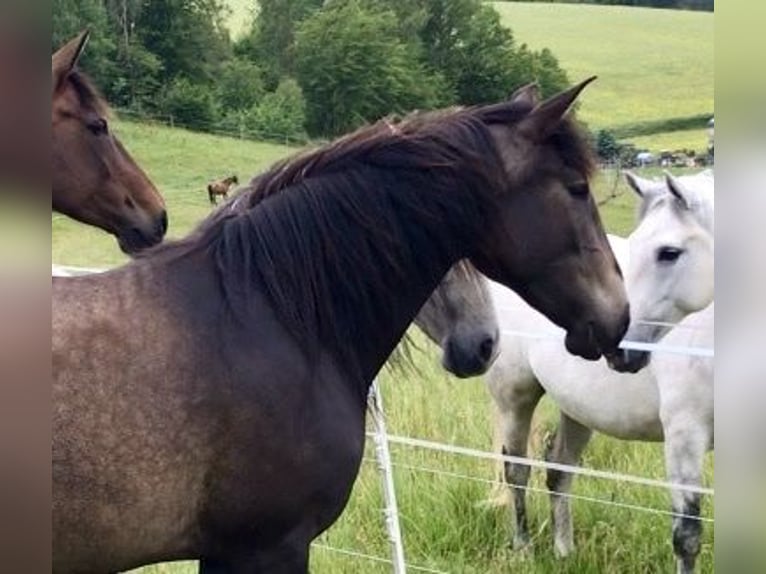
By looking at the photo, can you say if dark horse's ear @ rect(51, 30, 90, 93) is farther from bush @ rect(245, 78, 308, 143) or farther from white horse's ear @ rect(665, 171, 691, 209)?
white horse's ear @ rect(665, 171, 691, 209)

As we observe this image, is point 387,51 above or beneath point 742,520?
above

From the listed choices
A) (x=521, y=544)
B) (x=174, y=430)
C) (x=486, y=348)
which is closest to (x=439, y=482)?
(x=521, y=544)

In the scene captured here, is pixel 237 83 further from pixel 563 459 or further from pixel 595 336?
pixel 595 336

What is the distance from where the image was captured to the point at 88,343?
192 centimetres

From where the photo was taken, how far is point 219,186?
13.9 feet

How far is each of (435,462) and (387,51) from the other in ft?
5.54

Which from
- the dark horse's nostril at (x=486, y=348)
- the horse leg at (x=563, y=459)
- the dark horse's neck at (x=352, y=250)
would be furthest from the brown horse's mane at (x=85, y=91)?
the horse leg at (x=563, y=459)

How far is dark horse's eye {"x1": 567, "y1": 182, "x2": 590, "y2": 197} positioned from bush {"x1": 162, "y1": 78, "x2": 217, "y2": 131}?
242 cm

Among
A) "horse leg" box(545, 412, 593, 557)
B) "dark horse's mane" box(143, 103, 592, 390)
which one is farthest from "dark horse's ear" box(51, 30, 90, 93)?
"horse leg" box(545, 412, 593, 557)

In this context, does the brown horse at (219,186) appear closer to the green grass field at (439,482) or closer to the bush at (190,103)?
the green grass field at (439,482)

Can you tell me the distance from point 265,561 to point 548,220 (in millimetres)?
951

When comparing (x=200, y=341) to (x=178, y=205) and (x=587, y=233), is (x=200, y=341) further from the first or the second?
(x=178, y=205)

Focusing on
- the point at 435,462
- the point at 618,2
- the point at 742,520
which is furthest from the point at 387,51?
the point at 742,520

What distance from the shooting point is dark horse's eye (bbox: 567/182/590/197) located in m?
2.28
